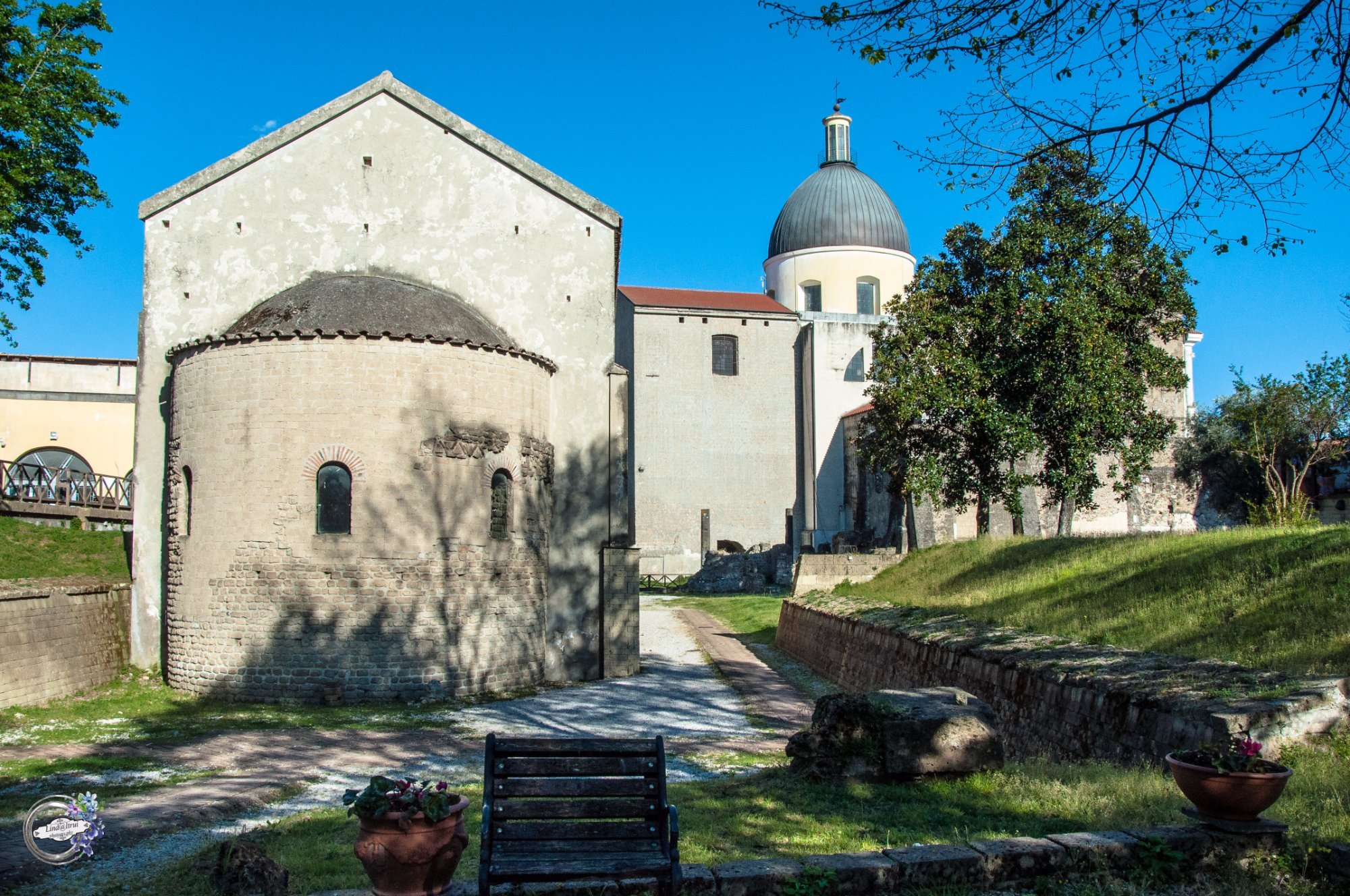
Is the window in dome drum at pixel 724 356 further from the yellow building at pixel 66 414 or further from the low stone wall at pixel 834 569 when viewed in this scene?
the yellow building at pixel 66 414

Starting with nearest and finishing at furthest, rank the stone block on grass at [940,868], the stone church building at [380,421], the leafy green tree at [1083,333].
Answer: the stone block on grass at [940,868]
the stone church building at [380,421]
the leafy green tree at [1083,333]

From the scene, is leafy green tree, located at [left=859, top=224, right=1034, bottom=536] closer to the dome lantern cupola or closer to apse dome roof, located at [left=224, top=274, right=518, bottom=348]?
apse dome roof, located at [left=224, top=274, right=518, bottom=348]

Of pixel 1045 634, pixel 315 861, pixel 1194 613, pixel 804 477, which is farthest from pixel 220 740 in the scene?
pixel 804 477

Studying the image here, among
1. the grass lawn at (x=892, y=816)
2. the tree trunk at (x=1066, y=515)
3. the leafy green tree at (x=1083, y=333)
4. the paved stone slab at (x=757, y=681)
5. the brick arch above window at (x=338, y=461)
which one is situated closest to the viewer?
the grass lawn at (x=892, y=816)

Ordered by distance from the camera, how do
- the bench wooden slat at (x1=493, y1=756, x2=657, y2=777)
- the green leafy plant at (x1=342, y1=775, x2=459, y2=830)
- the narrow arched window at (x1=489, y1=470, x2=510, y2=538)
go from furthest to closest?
the narrow arched window at (x1=489, y1=470, x2=510, y2=538) → the bench wooden slat at (x1=493, y1=756, x2=657, y2=777) → the green leafy plant at (x1=342, y1=775, x2=459, y2=830)

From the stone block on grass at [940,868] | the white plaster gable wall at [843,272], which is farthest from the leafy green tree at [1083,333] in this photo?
the white plaster gable wall at [843,272]

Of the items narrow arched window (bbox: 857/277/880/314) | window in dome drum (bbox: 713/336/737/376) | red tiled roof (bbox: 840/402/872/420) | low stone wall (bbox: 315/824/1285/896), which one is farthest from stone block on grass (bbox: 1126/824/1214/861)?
narrow arched window (bbox: 857/277/880/314)

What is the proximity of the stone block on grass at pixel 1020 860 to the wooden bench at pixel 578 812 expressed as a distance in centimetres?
170

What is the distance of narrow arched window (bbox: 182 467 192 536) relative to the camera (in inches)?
655

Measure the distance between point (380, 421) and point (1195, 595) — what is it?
38.5 ft

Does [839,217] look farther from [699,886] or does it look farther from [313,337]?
[699,886]

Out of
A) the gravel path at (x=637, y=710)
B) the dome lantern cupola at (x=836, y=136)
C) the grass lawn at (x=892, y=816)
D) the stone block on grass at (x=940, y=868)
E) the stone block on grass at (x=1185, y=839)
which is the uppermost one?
the dome lantern cupola at (x=836, y=136)

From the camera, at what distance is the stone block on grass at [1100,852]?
5559 mm

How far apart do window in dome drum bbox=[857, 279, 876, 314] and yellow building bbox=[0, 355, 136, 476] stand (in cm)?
2954
